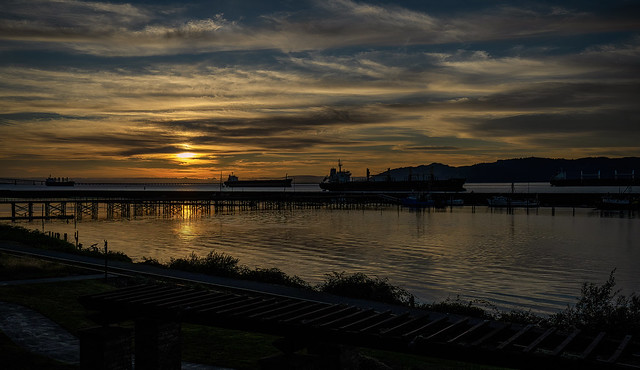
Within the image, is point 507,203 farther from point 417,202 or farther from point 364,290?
point 364,290

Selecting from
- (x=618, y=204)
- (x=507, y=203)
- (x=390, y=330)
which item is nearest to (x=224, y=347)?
(x=390, y=330)

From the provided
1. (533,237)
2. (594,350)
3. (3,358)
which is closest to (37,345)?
(3,358)

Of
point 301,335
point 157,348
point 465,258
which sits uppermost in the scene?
point 301,335

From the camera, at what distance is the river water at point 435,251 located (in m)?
34.9

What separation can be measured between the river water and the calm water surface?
0.09 metres

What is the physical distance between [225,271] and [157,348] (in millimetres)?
19820

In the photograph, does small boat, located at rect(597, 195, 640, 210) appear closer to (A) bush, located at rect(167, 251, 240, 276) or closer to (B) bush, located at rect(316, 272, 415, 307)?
(B) bush, located at rect(316, 272, 415, 307)

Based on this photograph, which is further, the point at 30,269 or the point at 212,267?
the point at 212,267

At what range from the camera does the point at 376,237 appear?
6794cm

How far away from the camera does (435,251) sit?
54000 mm

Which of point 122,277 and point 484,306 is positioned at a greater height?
point 122,277

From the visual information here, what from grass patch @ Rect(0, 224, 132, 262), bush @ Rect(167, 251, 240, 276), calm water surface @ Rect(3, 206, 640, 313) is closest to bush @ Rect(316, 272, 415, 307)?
bush @ Rect(167, 251, 240, 276)

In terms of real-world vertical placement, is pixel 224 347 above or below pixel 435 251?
above

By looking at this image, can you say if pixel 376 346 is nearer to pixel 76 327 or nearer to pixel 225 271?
pixel 76 327
